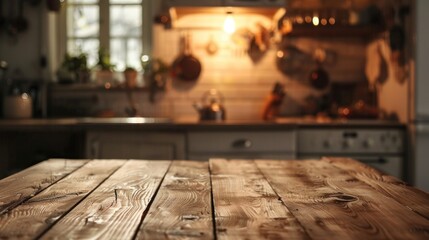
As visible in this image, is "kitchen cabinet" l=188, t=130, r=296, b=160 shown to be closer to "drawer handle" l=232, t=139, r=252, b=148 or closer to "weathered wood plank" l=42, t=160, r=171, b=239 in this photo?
"drawer handle" l=232, t=139, r=252, b=148

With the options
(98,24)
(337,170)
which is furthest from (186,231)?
(98,24)

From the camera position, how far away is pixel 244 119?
461cm

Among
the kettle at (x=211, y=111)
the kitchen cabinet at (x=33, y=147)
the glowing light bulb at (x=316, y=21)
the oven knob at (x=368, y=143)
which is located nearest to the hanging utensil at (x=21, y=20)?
the kitchen cabinet at (x=33, y=147)

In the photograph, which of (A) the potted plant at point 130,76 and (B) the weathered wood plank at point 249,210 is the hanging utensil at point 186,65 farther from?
(B) the weathered wood plank at point 249,210

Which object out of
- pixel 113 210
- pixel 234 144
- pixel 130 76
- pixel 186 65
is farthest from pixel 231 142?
pixel 113 210

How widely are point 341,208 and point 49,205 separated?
2.22 feet

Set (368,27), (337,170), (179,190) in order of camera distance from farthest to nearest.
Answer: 1. (368,27)
2. (337,170)
3. (179,190)

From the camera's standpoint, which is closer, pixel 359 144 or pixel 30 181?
pixel 30 181

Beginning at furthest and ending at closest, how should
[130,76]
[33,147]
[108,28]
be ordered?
[108,28]
[130,76]
[33,147]

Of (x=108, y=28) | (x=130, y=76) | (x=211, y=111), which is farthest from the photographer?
(x=108, y=28)

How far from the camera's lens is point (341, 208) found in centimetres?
135

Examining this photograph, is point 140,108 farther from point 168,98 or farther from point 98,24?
point 98,24

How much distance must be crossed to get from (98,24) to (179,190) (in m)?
3.36

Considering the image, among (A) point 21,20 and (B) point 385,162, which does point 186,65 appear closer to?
(A) point 21,20
